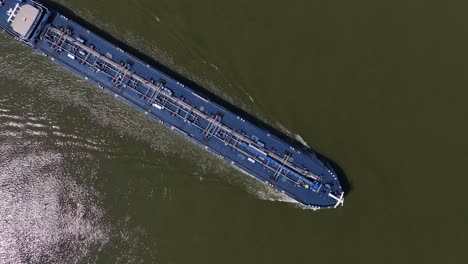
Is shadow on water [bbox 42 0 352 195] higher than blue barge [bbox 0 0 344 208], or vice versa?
shadow on water [bbox 42 0 352 195]

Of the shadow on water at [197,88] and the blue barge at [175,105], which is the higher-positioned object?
the shadow on water at [197,88]

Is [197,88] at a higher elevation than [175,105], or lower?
higher

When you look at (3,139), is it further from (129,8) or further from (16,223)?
(129,8)

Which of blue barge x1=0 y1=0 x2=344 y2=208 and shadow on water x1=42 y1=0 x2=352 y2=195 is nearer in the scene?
blue barge x1=0 y1=0 x2=344 y2=208

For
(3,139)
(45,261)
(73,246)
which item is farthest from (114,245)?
(3,139)

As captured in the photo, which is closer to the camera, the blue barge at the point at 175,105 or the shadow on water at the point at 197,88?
the blue barge at the point at 175,105
